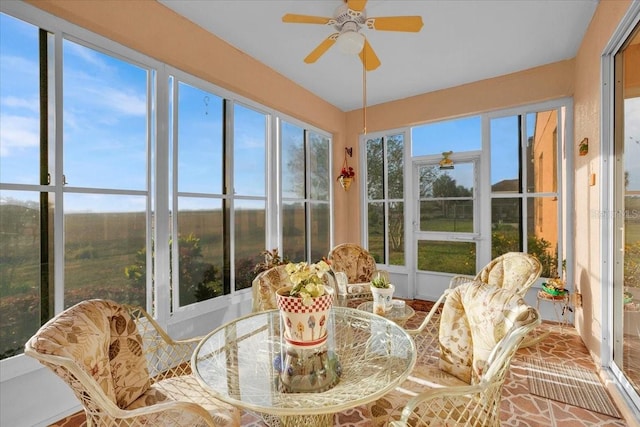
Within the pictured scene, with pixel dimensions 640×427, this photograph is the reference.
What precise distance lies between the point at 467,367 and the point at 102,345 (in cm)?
171

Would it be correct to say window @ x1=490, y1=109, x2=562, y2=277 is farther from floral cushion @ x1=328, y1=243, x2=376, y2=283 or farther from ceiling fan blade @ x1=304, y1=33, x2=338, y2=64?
ceiling fan blade @ x1=304, y1=33, x2=338, y2=64

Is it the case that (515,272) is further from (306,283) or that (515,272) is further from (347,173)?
(347,173)

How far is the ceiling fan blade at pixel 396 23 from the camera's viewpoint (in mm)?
1891

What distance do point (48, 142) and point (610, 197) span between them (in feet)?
13.2

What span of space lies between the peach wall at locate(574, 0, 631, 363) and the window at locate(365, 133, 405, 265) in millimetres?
2038

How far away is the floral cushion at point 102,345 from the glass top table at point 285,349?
31cm

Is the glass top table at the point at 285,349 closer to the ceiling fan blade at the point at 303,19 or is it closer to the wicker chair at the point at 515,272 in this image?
the wicker chair at the point at 515,272

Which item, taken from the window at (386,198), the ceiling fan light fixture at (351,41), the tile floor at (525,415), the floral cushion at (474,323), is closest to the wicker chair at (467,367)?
the floral cushion at (474,323)

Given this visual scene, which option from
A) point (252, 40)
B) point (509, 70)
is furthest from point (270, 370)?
point (509, 70)

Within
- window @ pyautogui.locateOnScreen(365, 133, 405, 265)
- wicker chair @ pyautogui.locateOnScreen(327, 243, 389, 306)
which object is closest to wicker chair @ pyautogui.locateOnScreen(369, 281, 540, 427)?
wicker chair @ pyautogui.locateOnScreen(327, 243, 389, 306)

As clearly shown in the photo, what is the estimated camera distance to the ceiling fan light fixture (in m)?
1.89

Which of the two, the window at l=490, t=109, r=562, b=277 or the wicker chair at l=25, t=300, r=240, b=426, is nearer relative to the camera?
the wicker chair at l=25, t=300, r=240, b=426

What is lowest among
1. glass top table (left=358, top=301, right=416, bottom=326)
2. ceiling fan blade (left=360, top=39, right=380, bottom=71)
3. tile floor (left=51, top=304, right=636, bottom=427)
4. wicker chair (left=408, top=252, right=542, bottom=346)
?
tile floor (left=51, top=304, right=636, bottom=427)

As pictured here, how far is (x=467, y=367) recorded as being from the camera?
1.51m
